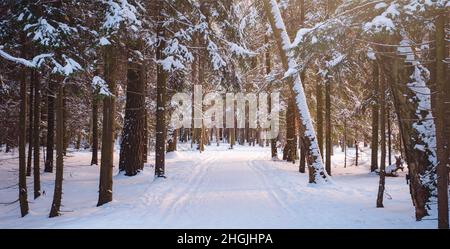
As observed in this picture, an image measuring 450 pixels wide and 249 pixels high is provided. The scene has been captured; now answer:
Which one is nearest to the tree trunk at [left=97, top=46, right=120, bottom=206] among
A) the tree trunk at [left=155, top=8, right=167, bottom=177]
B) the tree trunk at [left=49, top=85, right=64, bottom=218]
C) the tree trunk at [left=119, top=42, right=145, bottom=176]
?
the tree trunk at [left=49, top=85, right=64, bottom=218]

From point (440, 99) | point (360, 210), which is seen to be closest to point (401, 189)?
point (360, 210)

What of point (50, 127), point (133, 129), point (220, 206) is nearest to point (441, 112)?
point (220, 206)

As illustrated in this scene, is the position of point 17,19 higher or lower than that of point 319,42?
higher

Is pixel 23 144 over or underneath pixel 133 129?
underneath

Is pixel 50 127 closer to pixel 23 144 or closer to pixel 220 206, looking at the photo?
pixel 23 144

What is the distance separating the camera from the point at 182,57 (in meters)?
16.2

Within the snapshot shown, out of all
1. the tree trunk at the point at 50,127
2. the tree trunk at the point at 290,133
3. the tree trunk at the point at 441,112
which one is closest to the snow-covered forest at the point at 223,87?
the tree trunk at the point at 441,112

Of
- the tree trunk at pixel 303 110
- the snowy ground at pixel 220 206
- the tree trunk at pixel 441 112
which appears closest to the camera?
the tree trunk at pixel 441 112

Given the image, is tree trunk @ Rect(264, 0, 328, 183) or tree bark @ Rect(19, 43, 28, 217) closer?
tree bark @ Rect(19, 43, 28, 217)

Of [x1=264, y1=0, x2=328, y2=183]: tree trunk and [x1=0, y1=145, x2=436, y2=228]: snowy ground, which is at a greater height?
[x1=264, y1=0, x2=328, y2=183]: tree trunk

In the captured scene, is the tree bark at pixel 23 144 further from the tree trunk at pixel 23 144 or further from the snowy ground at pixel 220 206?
the snowy ground at pixel 220 206

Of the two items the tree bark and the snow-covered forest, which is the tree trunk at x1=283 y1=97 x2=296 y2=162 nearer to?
the snow-covered forest

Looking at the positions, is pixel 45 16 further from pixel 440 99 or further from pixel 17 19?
pixel 440 99

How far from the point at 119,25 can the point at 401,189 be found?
439 inches
